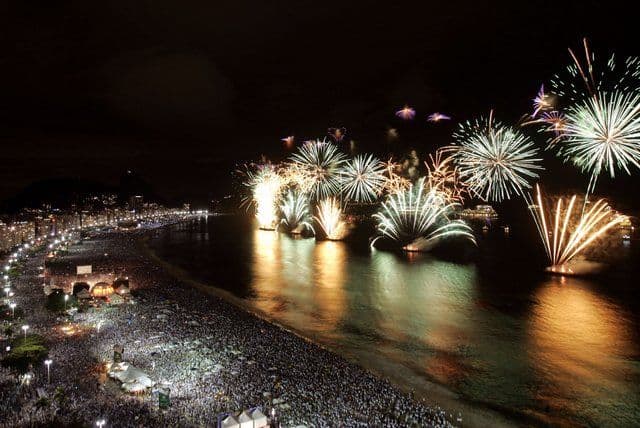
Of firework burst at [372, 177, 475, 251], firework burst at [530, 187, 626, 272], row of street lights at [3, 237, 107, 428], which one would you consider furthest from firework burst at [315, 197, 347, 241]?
row of street lights at [3, 237, 107, 428]

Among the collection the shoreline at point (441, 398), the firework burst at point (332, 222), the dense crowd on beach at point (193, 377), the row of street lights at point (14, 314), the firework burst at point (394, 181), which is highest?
the firework burst at point (394, 181)

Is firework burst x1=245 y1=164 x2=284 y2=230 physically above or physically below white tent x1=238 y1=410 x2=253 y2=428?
above

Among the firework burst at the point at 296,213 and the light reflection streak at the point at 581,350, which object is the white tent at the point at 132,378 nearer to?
the light reflection streak at the point at 581,350

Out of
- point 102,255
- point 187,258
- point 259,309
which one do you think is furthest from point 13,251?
point 259,309

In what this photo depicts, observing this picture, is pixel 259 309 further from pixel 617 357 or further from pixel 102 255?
pixel 102 255

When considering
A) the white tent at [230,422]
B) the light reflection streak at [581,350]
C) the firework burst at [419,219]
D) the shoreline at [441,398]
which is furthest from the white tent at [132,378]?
the firework burst at [419,219]

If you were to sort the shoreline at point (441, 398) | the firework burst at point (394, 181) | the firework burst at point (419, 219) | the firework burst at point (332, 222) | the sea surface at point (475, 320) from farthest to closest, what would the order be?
the firework burst at point (332, 222)
the firework burst at point (394, 181)
the firework burst at point (419, 219)
the sea surface at point (475, 320)
the shoreline at point (441, 398)

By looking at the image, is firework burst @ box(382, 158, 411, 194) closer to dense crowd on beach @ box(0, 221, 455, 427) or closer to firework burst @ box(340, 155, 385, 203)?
firework burst @ box(340, 155, 385, 203)
